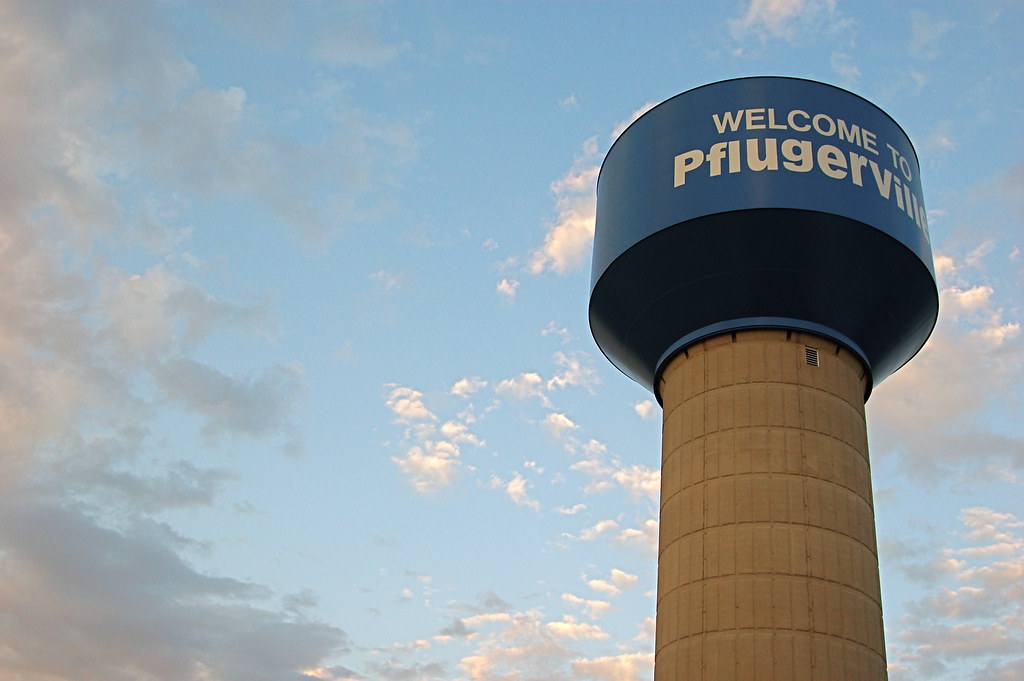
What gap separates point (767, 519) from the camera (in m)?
23.5

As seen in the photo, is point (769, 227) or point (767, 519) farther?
point (769, 227)

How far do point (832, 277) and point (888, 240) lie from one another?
1489mm

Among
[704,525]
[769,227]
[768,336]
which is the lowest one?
[704,525]

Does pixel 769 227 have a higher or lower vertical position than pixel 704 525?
higher

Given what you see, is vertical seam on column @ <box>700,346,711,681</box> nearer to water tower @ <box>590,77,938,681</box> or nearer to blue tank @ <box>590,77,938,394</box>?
water tower @ <box>590,77,938,681</box>

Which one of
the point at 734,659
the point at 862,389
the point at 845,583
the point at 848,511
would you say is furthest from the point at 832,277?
the point at 734,659

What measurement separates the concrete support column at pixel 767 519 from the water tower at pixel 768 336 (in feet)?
0.14

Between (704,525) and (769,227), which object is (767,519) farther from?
(769,227)

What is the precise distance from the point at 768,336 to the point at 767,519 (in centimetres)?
461

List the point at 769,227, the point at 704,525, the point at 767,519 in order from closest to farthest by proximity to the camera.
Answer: the point at 767,519 < the point at 704,525 < the point at 769,227

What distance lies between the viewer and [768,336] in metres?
25.6

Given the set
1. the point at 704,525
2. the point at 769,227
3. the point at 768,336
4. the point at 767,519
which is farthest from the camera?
the point at 768,336

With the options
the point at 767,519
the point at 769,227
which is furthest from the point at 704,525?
the point at 769,227

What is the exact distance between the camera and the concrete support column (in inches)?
884
